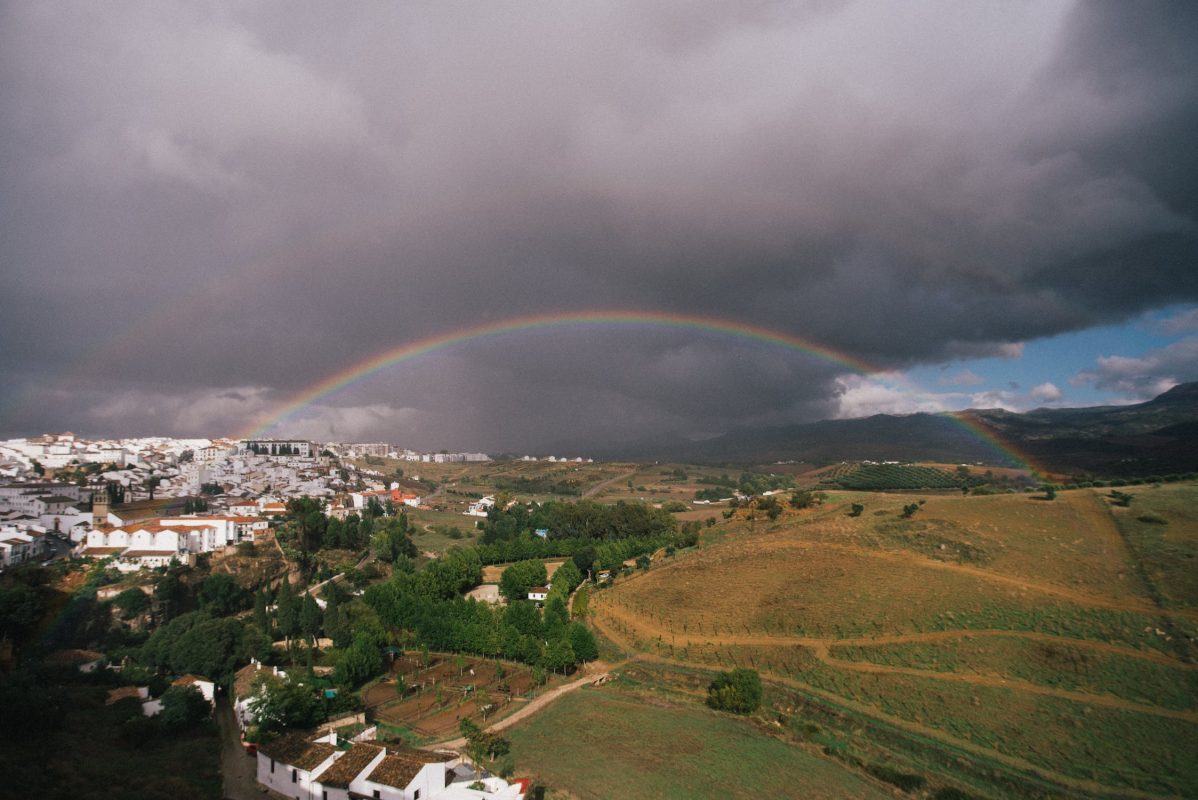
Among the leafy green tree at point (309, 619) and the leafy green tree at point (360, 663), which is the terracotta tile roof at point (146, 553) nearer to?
the leafy green tree at point (309, 619)

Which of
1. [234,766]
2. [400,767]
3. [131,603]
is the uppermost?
[131,603]

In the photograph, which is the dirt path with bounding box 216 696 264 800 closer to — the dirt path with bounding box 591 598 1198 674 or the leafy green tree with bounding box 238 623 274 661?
the leafy green tree with bounding box 238 623 274 661

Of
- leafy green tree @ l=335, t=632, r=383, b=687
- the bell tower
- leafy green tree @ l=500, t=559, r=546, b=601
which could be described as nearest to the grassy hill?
leafy green tree @ l=500, t=559, r=546, b=601

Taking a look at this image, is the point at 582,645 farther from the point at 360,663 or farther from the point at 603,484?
the point at 603,484

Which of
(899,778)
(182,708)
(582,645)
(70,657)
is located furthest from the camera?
(582,645)

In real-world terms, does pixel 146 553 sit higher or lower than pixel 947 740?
higher

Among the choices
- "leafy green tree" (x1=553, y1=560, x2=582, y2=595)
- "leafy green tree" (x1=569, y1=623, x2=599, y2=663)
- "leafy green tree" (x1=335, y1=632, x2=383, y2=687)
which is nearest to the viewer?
"leafy green tree" (x1=335, y1=632, x2=383, y2=687)

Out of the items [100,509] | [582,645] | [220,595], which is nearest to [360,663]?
[582,645]

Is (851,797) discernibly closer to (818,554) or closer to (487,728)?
(487,728)
